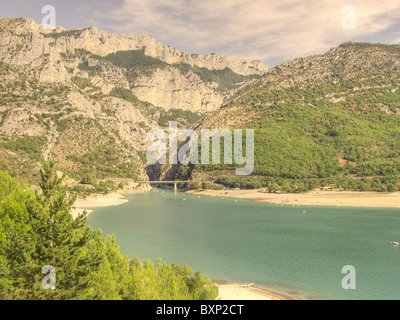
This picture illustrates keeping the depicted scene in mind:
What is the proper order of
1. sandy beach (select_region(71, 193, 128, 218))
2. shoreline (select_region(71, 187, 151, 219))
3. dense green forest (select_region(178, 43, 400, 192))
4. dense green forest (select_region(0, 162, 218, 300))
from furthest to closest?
dense green forest (select_region(178, 43, 400, 192)), sandy beach (select_region(71, 193, 128, 218)), shoreline (select_region(71, 187, 151, 219)), dense green forest (select_region(0, 162, 218, 300))

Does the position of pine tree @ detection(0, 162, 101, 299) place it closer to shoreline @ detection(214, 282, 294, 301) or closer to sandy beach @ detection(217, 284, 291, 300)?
shoreline @ detection(214, 282, 294, 301)

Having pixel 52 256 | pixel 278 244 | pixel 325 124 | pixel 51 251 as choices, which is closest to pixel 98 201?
pixel 278 244

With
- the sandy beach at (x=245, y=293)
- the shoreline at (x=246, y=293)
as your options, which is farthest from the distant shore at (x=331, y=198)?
the sandy beach at (x=245, y=293)

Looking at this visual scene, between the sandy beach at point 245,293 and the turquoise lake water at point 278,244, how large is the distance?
61.4 inches

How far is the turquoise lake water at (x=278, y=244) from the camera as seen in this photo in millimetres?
29469

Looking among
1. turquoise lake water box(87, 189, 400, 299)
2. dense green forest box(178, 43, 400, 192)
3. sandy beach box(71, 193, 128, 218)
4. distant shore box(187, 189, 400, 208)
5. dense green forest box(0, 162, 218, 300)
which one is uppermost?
dense green forest box(178, 43, 400, 192)

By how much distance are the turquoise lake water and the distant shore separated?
581 centimetres

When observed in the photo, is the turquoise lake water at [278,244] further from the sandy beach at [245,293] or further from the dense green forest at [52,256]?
the dense green forest at [52,256]

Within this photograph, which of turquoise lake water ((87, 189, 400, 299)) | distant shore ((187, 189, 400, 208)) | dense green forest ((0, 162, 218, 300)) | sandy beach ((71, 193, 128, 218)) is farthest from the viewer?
sandy beach ((71, 193, 128, 218))

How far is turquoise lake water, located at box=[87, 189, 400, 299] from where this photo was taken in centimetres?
2947

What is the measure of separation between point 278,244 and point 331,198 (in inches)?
1887

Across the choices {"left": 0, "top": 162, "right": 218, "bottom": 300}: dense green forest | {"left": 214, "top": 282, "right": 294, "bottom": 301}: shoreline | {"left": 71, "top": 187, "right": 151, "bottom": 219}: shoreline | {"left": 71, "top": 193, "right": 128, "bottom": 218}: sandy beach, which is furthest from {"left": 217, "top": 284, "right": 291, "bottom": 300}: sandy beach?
{"left": 71, "top": 193, "right": 128, "bottom": 218}: sandy beach

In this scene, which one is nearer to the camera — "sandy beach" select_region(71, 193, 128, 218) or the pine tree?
the pine tree
